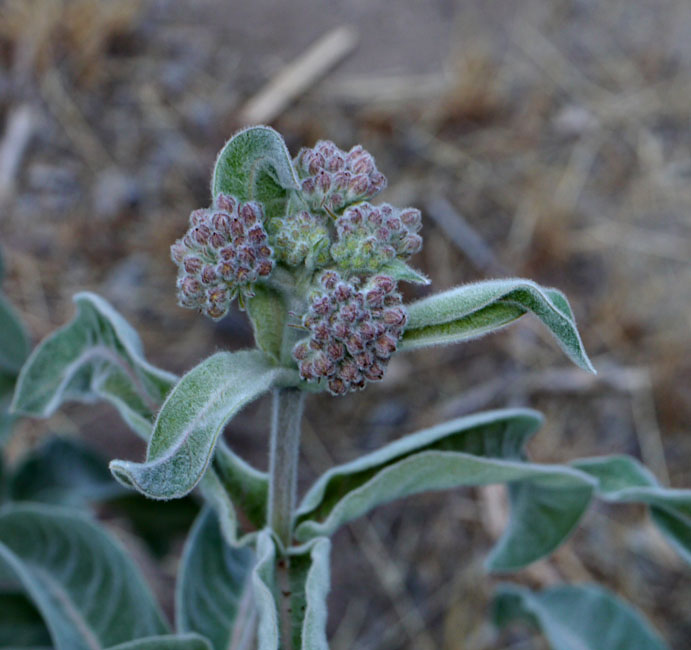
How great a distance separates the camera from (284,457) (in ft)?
5.32

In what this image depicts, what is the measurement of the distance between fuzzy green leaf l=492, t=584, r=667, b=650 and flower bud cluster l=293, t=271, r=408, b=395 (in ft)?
4.64

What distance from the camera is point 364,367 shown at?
4.47ft

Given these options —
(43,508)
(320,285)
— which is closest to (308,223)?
(320,285)

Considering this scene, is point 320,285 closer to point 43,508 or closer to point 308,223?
point 308,223

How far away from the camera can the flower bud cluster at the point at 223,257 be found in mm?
1339

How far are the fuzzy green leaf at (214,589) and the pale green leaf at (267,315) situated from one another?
78cm

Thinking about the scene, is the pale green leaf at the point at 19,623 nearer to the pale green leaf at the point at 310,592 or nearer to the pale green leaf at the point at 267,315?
the pale green leaf at the point at 310,592

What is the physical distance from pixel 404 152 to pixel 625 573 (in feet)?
8.15

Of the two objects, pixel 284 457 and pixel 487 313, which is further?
pixel 284 457

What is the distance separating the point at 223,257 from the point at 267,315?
0.66 feet

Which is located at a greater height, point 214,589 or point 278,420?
point 278,420

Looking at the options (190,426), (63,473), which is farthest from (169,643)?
(63,473)

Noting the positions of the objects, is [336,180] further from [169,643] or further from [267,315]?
[169,643]

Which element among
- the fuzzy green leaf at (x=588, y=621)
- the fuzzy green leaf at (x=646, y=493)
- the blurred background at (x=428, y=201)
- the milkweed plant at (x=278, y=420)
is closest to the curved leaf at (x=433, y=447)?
the milkweed plant at (x=278, y=420)
